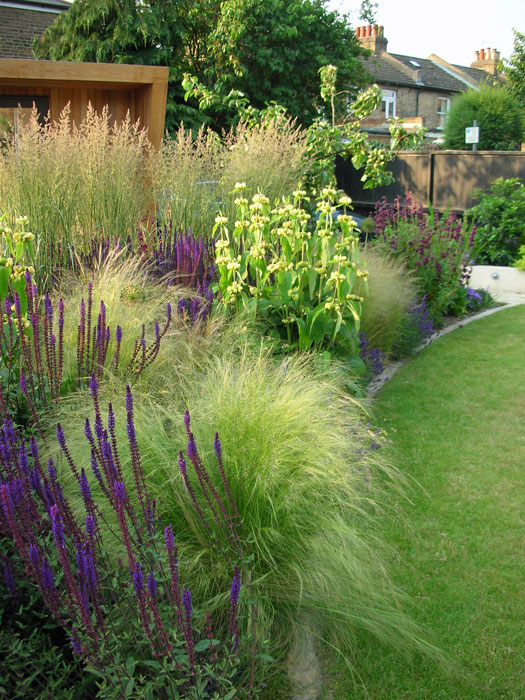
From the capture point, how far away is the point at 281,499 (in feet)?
8.51

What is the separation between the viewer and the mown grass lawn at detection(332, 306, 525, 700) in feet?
7.79

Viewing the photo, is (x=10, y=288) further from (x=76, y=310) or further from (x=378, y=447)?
(x=378, y=447)

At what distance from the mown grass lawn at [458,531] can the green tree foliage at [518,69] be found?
23.4m

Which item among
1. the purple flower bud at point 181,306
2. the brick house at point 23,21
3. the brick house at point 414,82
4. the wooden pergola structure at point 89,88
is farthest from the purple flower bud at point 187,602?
the brick house at point 414,82

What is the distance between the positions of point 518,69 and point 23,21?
58.8 ft

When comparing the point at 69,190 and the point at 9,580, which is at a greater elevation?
the point at 69,190

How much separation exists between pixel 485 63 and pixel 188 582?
1927 inches

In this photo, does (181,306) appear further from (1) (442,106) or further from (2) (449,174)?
(1) (442,106)

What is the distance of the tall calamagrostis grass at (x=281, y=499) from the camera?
2.39 m

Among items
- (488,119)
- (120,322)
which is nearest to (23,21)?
(488,119)

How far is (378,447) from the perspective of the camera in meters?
3.83

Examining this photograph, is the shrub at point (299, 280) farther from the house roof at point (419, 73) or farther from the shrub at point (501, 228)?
the house roof at point (419, 73)

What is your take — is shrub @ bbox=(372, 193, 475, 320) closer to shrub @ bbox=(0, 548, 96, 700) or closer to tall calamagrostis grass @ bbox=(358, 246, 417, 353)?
tall calamagrostis grass @ bbox=(358, 246, 417, 353)

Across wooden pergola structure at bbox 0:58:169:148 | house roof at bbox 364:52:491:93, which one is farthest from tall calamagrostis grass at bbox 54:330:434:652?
house roof at bbox 364:52:491:93
